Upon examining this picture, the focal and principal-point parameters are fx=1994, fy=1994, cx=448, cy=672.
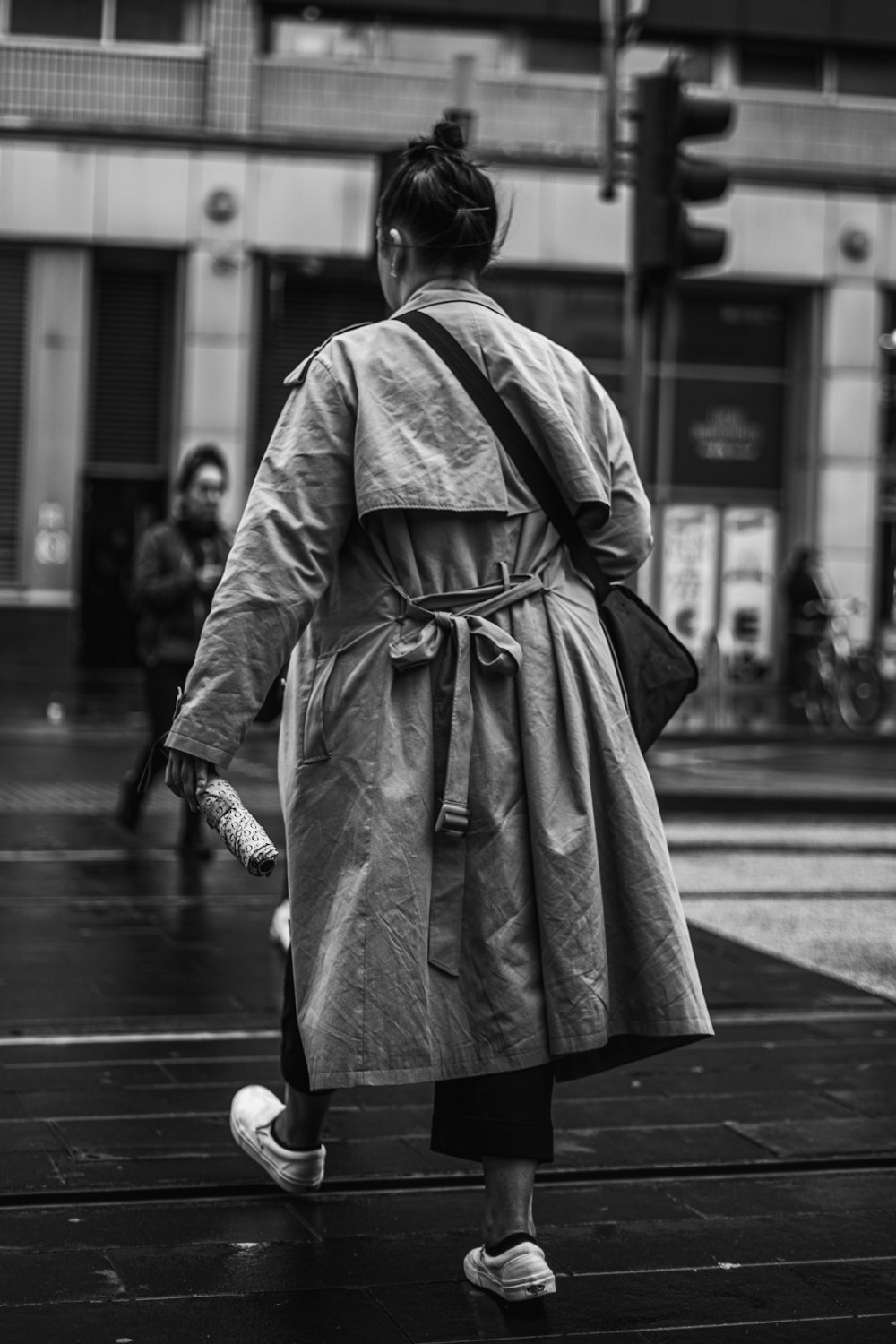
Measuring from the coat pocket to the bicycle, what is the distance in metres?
15.8

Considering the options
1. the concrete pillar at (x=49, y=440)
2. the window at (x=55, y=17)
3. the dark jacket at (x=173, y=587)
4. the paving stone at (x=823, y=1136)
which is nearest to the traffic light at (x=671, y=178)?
the dark jacket at (x=173, y=587)

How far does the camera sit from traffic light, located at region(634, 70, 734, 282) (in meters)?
10.0

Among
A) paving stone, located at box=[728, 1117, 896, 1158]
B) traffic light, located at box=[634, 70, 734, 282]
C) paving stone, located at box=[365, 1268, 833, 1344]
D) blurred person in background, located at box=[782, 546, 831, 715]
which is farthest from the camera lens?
blurred person in background, located at box=[782, 546, 831, 715]

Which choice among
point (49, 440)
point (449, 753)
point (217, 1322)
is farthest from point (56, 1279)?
point (49, 440)

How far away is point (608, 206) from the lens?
76.7ft

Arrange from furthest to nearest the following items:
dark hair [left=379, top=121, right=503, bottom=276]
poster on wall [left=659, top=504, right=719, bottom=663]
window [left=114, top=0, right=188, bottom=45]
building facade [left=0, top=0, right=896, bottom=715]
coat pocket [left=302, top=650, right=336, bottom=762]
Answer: poster on wall [left=659, top=504, right=719, bottom=663] < window [left=114, top=0, right=188, bottom=45] < building facade [left=0, top=0, right=896, bottom=715] < dark hair [left=379, top=121, right=503, bottom=276] < coat pocket [left=302, top=650, right=336, bottom=762]

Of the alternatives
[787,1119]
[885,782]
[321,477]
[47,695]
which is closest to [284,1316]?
[321,477]

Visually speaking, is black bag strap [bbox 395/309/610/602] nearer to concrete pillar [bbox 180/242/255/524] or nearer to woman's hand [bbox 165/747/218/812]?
woman's hand [bbox 165/747/218/812]

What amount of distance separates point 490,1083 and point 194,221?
67.5ft

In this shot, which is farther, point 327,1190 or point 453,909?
point 327,1190

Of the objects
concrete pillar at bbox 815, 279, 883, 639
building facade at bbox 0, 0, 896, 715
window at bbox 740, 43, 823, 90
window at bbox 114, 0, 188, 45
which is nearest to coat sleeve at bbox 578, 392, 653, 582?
building facade at bbox 0, 0, 896, 715

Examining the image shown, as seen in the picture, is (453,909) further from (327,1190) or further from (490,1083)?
(327,1190)

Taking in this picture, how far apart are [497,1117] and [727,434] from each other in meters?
22.1

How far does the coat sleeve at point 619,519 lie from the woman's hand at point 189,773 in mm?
776
